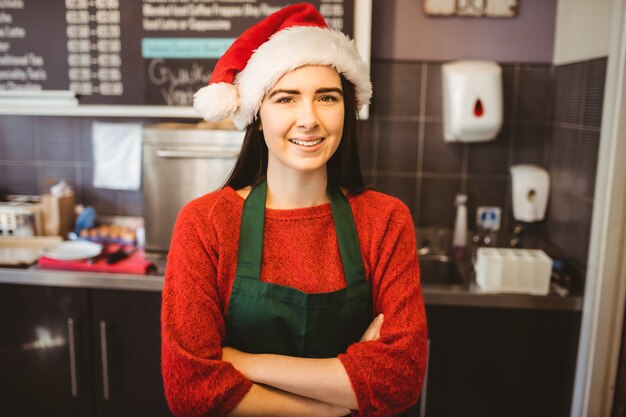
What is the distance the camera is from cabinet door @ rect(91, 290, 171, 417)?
87.0 inches

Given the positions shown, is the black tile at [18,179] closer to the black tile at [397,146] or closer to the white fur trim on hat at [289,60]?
the black tile at [397,146]

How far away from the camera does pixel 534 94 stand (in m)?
2.52

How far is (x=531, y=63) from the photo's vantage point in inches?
98.3

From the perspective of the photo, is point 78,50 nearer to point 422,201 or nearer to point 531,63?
point 422,201

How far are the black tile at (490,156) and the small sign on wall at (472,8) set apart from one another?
1.60ft

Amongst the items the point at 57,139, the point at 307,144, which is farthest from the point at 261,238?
the point at 57,139

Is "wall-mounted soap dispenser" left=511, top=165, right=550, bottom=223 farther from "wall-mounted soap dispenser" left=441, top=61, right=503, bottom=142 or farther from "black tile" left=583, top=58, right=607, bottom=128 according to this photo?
"black tile" left=583, top=58, right=607, bottom=128

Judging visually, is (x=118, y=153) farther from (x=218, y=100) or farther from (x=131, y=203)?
(x=218, y=100)

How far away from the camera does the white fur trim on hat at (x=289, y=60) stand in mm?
1226

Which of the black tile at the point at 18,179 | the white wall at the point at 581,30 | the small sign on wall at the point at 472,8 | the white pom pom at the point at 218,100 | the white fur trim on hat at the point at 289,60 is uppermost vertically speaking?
the small sign on wall at the point at 472,8

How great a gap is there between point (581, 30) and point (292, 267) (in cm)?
157

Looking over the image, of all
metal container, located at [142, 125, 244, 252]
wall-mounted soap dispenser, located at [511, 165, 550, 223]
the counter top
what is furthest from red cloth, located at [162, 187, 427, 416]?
wall-mounted soap dispenser, located at [511, 165, 550, 223]

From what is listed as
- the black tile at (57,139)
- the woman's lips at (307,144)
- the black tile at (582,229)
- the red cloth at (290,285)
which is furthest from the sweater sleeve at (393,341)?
the black tile at (57,139)

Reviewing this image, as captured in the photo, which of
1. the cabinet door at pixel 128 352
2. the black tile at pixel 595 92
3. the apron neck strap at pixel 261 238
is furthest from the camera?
the cabinet door at pixel 128 352
